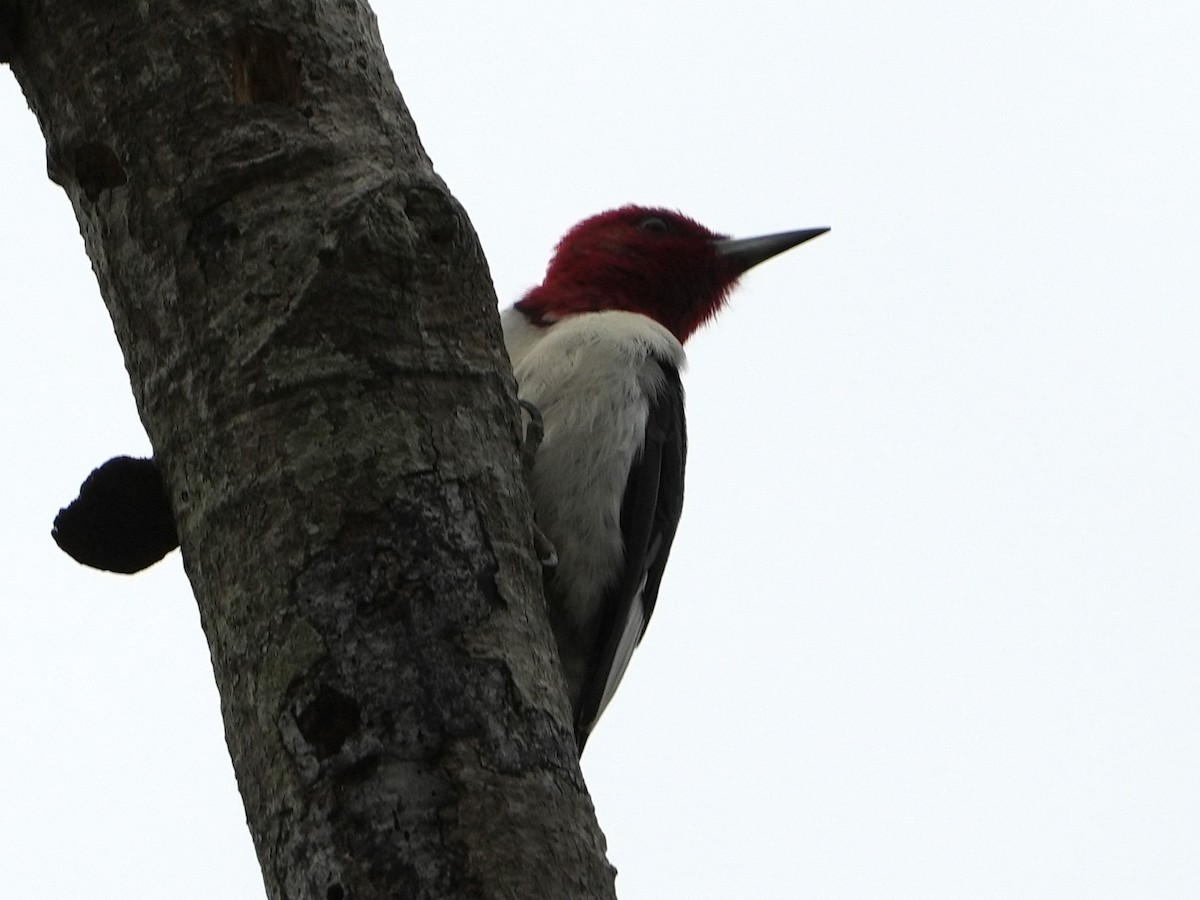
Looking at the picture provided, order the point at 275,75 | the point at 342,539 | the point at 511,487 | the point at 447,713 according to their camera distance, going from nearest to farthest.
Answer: the point at 447,713 < the point at 342,539 < the point at 511,487 < the point at 275,75

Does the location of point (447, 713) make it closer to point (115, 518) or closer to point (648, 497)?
point (115, 518)

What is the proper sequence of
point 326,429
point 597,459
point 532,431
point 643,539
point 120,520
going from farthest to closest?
point 643,539 < point 597,459 < point 532,431 < point 120,520 < point 326,429

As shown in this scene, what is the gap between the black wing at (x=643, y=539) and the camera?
150 inches

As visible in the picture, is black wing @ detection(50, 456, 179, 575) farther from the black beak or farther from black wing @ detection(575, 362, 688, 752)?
→ the black beak

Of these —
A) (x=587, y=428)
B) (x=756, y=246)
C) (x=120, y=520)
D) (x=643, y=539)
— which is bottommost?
(x=120, y=520)

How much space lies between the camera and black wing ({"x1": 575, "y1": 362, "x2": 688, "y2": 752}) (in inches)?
150

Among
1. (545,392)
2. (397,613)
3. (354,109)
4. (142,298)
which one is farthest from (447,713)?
(545,392)

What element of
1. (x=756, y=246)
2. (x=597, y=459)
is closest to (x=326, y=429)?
(x=597, y=459)

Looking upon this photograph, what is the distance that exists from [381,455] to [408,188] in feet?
1.60

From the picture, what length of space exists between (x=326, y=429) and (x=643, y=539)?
1763 mm

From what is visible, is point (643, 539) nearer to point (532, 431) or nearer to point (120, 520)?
point (532, 431)

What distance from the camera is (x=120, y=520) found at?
2.58 m

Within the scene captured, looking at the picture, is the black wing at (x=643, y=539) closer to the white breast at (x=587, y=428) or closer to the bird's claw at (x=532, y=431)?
the white breast at (x=587, y=428)

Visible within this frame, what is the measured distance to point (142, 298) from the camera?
8.33ft
